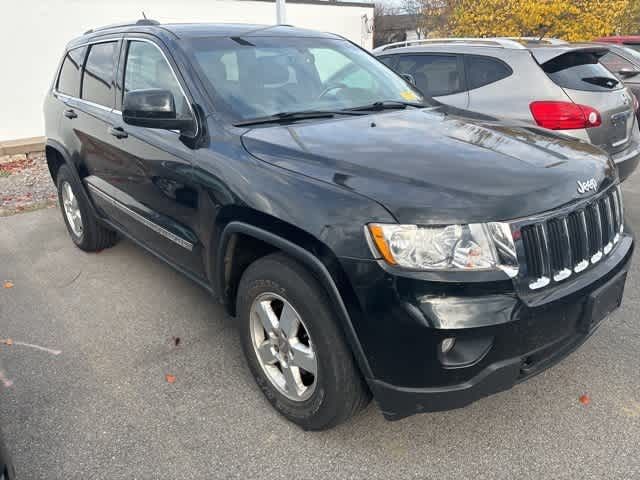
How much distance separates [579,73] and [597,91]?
26 cm

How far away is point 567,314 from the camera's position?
2.15 m

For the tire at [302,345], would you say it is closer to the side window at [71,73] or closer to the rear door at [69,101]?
the rear door at [69,101]

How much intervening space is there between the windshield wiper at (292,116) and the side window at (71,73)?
2.36 metres

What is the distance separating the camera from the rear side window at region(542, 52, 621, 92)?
483 cm

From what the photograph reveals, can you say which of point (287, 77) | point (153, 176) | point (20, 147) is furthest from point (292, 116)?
point (20, 147)

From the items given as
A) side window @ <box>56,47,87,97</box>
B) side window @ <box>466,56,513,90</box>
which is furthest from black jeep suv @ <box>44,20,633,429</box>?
side window @ <box>466,56,513,90</box>

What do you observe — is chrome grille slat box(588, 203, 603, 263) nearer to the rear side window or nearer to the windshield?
the windshield

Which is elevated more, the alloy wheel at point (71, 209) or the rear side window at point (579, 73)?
the rear side window at point (579, 73)

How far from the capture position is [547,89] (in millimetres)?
4762

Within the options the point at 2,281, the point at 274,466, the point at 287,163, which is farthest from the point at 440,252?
the point at 2,281

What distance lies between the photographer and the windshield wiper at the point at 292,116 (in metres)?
2.81

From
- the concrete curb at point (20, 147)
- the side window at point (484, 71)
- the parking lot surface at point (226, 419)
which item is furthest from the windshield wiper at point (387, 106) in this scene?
the concrete curb at point (20, 147)

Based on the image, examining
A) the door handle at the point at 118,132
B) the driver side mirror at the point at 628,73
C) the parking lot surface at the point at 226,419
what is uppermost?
the door handle at the point at 118,132

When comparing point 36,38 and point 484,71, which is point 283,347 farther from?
point 36,38
